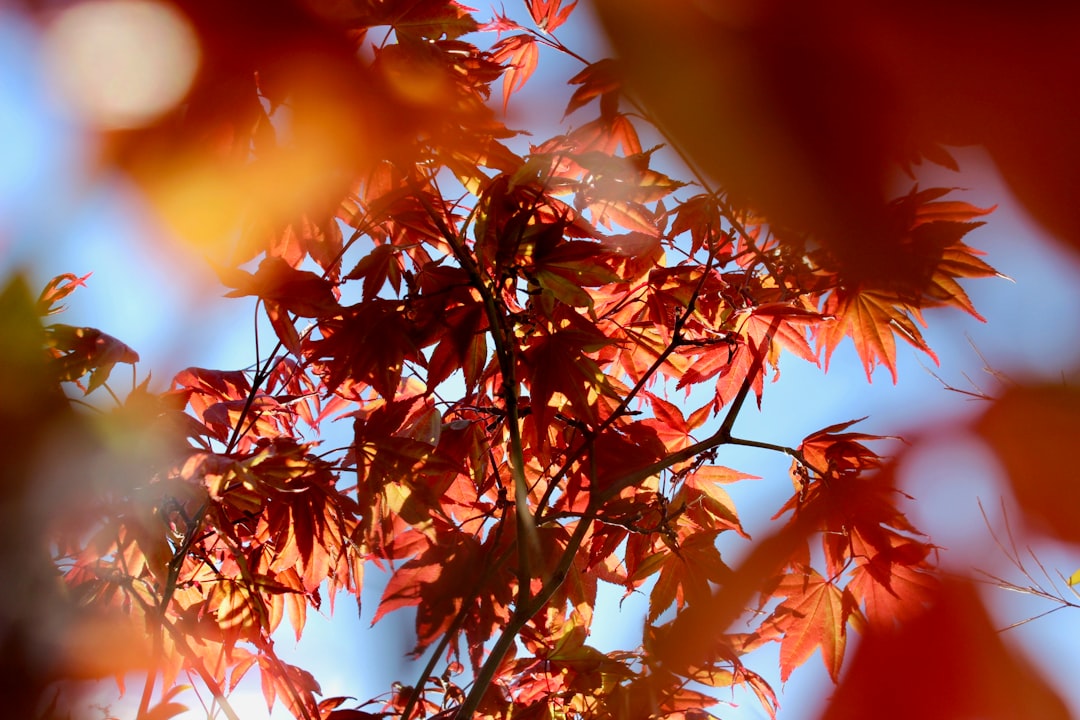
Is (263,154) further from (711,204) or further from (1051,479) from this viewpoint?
(1051,479)

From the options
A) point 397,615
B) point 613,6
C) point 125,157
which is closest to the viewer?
point 125,157

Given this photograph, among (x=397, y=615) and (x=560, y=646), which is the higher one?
(x=397, y=615)

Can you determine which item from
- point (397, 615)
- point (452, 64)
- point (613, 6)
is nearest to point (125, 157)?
point (452, 64)

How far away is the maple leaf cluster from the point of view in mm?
787

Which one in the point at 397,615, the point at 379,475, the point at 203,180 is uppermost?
the point at 203,180

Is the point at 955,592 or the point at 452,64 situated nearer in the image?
the point at 452,64

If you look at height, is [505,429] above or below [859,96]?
below

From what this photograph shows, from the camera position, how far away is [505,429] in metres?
0.98

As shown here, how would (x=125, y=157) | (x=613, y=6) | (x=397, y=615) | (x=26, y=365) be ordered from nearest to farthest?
(x=26, y=365), (x=125, y=157), (x=613, y=6), (x=397, y=615)

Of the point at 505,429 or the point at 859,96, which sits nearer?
the point at 859,96

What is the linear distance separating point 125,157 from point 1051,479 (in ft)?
4.36

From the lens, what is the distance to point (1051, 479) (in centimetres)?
97

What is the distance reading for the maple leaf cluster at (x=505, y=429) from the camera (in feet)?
2.58

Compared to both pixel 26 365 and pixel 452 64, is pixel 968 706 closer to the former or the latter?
pixel 452 64
